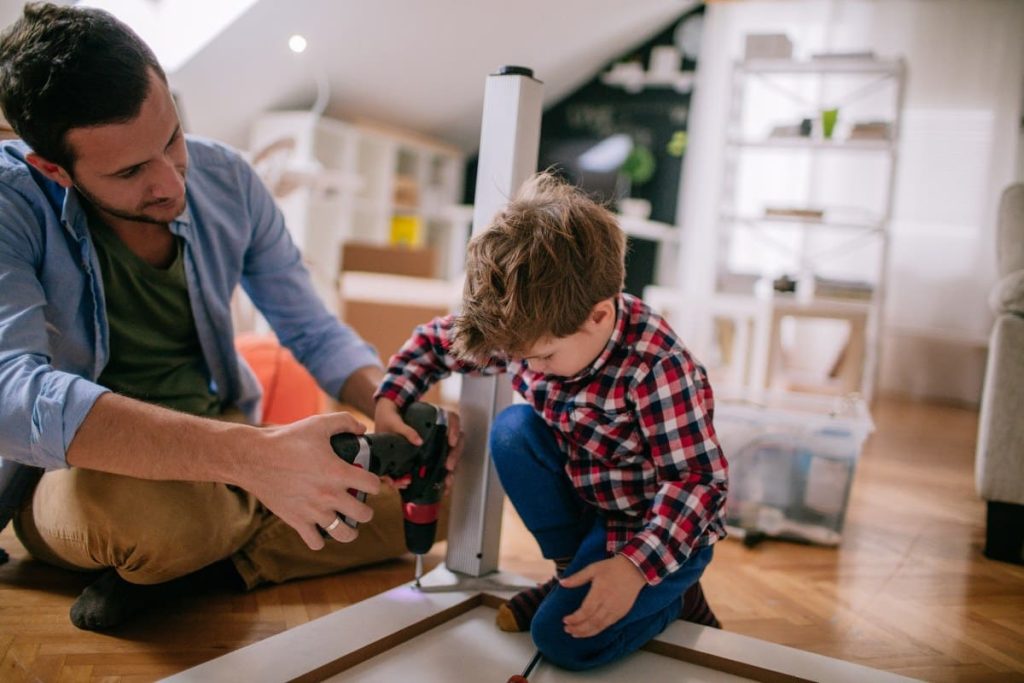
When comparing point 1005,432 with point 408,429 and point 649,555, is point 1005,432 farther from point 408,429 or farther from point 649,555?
point 408,429

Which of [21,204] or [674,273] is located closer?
[21,204]

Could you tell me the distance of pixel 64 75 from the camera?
3.15ft

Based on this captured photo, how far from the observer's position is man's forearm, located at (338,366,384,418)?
133 centimetres

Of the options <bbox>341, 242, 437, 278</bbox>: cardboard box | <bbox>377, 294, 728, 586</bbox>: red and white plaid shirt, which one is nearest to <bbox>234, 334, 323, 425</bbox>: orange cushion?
<bbox>377, 294, 728, 586</bbox>: red and white plaid shirt

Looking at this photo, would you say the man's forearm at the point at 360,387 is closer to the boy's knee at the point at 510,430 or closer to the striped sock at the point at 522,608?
the boy's knee at the point at 510,430

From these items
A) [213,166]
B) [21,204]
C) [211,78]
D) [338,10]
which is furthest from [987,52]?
[21,204]

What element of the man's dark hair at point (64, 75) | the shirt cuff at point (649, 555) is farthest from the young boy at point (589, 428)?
the man's dark hair at point (64, 75)

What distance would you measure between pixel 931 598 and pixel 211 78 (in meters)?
3.30

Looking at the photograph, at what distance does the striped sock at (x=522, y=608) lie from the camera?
3.59ft

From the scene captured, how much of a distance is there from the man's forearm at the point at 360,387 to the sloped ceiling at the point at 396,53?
7.92ft

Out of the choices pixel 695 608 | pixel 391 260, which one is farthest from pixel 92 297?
pixel 391 260

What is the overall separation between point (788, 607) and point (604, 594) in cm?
55

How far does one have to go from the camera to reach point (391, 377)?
117 centimetres

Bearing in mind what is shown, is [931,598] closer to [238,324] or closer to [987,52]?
[238,324]
